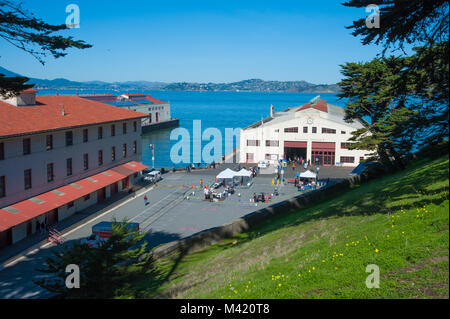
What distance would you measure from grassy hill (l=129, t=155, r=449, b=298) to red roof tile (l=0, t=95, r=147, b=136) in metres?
19.8

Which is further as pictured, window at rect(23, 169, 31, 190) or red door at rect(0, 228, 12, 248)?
window at rect(23, 169, 31, 190)

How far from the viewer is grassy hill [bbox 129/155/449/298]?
27.0 feet

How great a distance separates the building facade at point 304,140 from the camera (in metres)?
59.3

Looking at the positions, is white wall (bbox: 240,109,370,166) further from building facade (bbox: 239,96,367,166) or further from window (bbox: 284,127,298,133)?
window (bbox: 284,127,298,133)

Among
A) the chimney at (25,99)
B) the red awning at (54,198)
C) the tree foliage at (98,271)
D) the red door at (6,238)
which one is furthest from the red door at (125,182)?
the tree foliage at (98,271)

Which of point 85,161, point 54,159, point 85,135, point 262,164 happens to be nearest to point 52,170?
point 54,159

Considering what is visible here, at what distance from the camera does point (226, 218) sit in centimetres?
3303

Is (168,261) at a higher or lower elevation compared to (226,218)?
higher

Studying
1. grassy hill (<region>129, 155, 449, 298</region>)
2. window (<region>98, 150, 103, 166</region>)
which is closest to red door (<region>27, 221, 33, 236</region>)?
window (<region>98, 150, 103, 166</region>)
